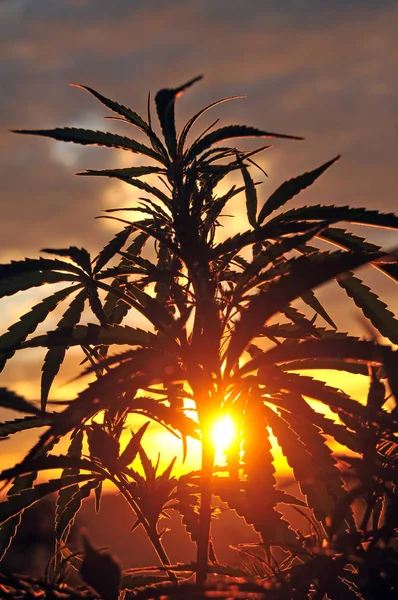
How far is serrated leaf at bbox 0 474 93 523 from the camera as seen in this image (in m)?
1.91

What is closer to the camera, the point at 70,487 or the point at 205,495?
the point at 205,495

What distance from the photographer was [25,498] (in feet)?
6.38

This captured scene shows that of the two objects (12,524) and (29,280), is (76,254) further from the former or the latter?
(12,524)

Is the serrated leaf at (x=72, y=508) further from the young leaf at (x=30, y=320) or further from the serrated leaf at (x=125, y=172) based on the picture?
the serrated leaf at (x=125, y=172)

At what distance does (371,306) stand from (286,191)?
45cm

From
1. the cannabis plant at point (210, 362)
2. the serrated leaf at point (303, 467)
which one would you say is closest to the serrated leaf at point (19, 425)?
the cannabis plant at point (210, 362)

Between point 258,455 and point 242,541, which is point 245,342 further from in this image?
point 242,541

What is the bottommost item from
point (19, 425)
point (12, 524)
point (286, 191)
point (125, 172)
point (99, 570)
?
point (99, 570)

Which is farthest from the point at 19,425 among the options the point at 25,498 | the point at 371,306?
the point at 371,306

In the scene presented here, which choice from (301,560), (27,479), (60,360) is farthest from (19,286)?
(301,560)

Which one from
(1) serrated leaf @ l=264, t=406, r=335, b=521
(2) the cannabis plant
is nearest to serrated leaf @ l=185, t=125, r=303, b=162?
(2) the cannabis plant

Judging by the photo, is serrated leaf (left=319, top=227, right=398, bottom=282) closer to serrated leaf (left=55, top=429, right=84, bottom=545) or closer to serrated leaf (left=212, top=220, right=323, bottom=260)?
serrated leaf (left=212, top=220, right=323, bottom=260)

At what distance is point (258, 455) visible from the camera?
6.06 ft

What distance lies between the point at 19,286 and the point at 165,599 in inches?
38.1
